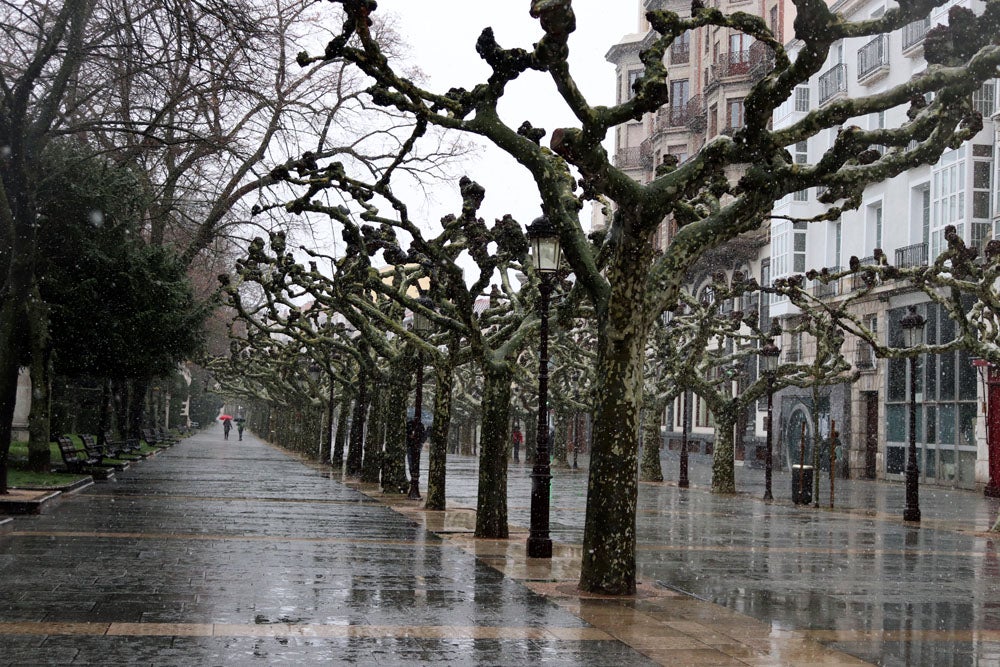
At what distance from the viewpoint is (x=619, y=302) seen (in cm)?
1066

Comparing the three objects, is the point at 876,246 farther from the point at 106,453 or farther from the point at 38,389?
the point at 38,389

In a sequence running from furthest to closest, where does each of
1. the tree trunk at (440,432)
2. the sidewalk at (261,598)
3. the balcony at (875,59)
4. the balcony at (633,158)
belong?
the balcony at (633,158), the balcony at (875,59), the tree trunk at (440,432), the sidewalk at (261,598)

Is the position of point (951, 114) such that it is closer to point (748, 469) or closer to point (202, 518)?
point (202, 518)

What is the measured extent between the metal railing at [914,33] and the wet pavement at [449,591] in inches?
771

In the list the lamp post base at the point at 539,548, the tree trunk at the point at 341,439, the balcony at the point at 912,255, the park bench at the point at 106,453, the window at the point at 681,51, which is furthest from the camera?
the window at the point at 681,51

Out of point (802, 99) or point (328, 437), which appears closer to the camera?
point (328, 437)

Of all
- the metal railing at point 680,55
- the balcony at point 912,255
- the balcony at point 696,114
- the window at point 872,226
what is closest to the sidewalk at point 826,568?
the balcony at point 912,255

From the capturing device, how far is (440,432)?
779 inches

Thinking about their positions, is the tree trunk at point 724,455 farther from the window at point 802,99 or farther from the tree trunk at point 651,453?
the window at point 802,99

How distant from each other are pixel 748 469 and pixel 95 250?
1220 inches

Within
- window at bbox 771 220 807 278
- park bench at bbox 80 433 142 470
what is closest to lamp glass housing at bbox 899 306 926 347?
park bench at bbox 80 433 142 470

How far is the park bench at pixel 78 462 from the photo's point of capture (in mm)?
23156

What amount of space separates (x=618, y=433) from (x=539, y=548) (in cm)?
368

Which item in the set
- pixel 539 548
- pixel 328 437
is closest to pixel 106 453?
pixel 328 437
